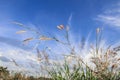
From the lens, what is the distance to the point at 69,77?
26.1ft

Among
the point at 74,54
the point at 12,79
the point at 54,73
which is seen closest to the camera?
A: the point at 74,54

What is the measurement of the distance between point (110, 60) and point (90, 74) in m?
0.71

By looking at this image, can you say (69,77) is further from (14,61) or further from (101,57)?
(14,61)

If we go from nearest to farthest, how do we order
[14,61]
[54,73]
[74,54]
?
[74,54] < [54,73] < [14,61]

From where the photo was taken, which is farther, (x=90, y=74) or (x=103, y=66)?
(x=90, y=74)

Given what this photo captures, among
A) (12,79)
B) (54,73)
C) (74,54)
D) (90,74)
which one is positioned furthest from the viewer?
(12,79)

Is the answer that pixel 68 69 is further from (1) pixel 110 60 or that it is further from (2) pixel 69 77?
(1) pixel 110 60

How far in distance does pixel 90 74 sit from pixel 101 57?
0.65 metres

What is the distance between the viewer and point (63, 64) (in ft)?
27.1

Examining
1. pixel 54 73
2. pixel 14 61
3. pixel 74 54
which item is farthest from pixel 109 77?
pixel 14 61

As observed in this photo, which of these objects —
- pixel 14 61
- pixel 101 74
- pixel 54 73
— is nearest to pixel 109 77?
pixel 101 74

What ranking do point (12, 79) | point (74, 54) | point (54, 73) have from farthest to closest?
point (12, 79)
point (54, 73)
point (74, 54)

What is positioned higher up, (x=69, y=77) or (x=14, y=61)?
(x=14, y=61)

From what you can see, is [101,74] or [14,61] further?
[14,61]
